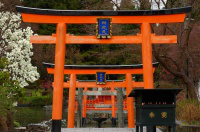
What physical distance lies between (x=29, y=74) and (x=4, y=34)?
10.3 ft

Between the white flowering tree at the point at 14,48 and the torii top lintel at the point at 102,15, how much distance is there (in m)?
9.29

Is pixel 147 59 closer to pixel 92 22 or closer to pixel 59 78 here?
pixel 92 22

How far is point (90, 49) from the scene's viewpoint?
4156cm

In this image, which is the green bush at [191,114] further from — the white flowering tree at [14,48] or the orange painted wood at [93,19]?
the white flowering tree at [14,48]

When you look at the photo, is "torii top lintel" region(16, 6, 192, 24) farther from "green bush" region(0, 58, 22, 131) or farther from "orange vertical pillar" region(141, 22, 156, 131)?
"green bush" region(0, 58, 22, 131)

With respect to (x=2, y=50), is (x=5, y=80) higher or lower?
lower

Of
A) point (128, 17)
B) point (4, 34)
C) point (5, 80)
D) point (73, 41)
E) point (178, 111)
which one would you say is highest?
point (4, 34)

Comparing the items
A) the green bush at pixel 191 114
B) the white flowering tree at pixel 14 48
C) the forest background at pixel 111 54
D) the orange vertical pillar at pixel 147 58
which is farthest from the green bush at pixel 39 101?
the orange vertical pillar at pixel 147 58

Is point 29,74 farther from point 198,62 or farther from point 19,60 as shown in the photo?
point 198,62

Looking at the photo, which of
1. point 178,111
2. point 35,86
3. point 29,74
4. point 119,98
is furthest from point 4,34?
point 35,86

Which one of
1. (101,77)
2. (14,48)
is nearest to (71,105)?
(101,77)

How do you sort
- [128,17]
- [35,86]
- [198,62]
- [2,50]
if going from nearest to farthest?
[128,17]
[2,50]
[198,62]
[35,86]

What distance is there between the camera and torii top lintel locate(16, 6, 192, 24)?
1210cm

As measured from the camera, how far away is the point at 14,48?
2203 centimetres
